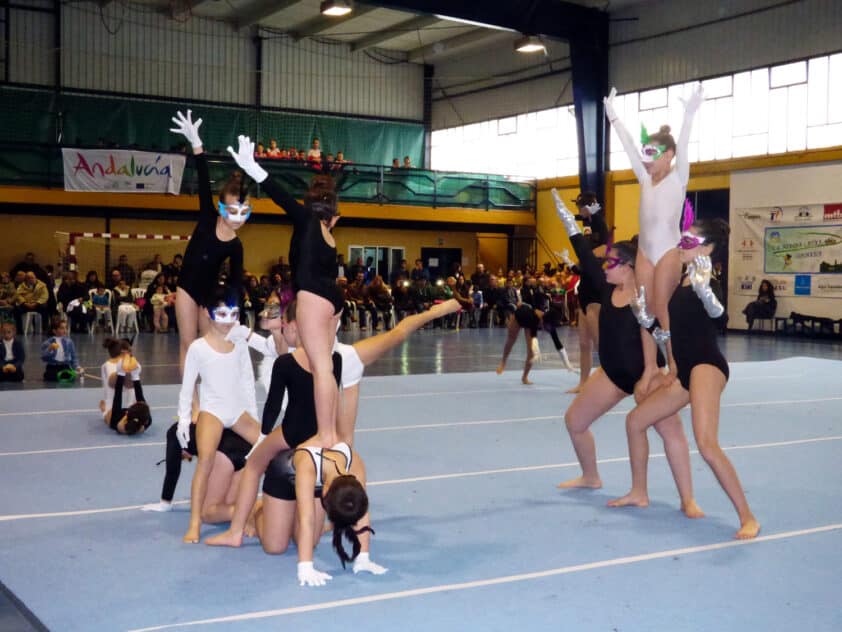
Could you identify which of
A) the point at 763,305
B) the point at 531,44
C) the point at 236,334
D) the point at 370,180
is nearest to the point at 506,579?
the point at 236,334

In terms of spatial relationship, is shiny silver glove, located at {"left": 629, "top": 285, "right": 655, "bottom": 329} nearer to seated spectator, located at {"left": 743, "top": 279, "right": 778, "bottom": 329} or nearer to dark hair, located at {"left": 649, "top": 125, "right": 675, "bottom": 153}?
dark hair, located at {"left": 649, "top": 125, "right": 675, "bottom": 153}

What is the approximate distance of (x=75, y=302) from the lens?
19.0 metres

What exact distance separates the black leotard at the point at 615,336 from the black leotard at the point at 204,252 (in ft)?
7.71

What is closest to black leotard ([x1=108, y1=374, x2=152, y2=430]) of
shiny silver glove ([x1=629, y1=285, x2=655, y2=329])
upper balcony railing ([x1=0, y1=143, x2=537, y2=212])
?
shiny silver glove ([x1=629, y1=285, x2=655, y2=329])

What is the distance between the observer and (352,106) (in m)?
30.8

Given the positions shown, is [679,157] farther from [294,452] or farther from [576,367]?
[576,367]

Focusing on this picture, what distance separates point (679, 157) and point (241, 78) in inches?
972

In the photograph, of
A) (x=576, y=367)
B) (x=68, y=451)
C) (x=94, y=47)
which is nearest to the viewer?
(x=68, y=451)

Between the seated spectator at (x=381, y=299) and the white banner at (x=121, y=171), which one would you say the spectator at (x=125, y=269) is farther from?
the seated spectator at (x=381, y=299)

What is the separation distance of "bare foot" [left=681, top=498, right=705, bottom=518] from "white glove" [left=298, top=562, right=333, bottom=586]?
7.91 feet

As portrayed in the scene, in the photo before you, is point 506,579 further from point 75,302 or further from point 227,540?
point 75,302

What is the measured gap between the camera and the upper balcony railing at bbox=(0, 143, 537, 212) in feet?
71.6

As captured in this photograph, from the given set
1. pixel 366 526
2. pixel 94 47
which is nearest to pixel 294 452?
pixel 366 526

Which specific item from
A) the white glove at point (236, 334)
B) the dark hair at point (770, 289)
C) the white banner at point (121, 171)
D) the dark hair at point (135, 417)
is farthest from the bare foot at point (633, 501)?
the white banner at point (121, 171)
